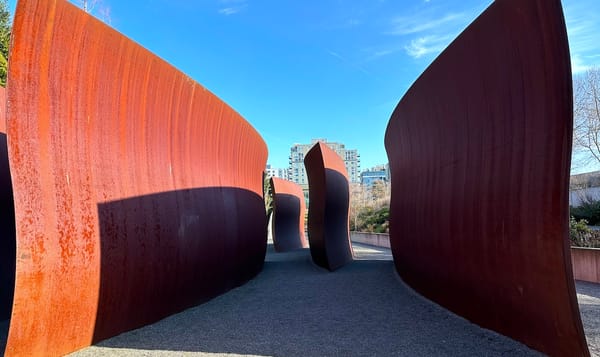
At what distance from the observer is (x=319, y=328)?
5078 mm

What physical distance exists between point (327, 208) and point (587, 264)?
6.59 m

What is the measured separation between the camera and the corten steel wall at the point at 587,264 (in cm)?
842

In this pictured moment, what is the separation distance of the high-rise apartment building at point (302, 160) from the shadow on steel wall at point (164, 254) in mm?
82537

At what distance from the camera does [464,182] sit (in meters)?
5.04

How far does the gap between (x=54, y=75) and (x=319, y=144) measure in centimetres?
779

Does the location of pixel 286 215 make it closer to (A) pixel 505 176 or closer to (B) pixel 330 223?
(B) pixel 330 223

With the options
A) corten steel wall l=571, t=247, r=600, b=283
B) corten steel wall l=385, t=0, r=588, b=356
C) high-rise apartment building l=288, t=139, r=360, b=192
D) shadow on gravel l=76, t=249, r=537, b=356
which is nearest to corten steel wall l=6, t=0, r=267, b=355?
shadow on gravel l=76, t=249, r=537, b=356

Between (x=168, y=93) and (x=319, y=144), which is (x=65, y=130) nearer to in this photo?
(x=168, y=93)

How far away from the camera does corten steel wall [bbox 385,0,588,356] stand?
3.40m

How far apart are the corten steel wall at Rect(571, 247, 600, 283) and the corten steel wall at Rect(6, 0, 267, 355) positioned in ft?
28.2

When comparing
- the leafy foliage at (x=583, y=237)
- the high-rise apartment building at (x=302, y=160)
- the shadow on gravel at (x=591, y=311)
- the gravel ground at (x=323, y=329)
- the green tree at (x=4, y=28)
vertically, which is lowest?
the shadow on gravel at (x=591, y=311)

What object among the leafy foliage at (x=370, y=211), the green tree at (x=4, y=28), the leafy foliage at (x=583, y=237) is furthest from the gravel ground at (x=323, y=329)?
the green tree at (x=4, y=28)

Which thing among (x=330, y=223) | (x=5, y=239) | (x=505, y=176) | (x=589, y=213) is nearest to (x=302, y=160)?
(x=589, y=213)

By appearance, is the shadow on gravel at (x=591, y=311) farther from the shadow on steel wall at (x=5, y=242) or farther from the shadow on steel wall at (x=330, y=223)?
the shadow on steel wall at (x=5, y=242)
